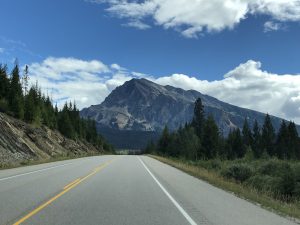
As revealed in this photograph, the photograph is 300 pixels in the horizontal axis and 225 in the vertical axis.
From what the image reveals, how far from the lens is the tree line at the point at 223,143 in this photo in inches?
3925

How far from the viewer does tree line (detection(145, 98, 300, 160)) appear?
9969cm

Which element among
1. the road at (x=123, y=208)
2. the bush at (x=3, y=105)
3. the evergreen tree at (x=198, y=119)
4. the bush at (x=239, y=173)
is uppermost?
the evergreen tree at (x=198, y=119)

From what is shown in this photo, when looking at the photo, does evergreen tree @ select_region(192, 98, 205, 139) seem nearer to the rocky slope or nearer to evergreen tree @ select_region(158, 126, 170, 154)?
evergreen tree @ select_region(158, 126, 170, 154)

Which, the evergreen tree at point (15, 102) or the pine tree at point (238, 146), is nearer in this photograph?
the evergreen tree at point (15, 102)

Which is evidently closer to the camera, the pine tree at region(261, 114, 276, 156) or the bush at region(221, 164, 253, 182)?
the bush at region(221, 164, 253, 182)

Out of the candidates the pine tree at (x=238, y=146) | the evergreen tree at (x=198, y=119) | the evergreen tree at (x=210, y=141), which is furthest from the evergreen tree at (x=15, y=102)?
the evergreen tree at (x=198, y=119)

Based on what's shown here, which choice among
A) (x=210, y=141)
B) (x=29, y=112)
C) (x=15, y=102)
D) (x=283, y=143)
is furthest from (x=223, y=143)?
(x=15, y=102)

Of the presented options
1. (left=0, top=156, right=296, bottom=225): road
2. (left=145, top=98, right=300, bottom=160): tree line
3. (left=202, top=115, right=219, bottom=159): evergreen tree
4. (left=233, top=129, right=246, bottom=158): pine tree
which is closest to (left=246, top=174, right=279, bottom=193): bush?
(left=0, top=156, right=296, bottom=225): road

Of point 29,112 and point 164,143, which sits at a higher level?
point 29,112

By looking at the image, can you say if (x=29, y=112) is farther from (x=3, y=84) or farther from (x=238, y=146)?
(x=238, y=146)

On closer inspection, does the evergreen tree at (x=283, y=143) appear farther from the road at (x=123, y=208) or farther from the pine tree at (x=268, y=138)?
the road at (x=123, y=208)

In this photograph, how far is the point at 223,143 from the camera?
11594 cm

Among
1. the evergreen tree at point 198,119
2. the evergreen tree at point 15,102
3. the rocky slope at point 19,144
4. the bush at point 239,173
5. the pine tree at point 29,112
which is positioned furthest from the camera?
the evergreen tree at point 198,119

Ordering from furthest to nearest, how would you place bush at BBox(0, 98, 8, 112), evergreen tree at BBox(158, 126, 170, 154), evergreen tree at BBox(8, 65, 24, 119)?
evergreen tree at BBox(158, 126, 170, 154), evergreen tree at BBox(8, 65, 24, 119), bush at BBox(0, 98, 8, 112)
